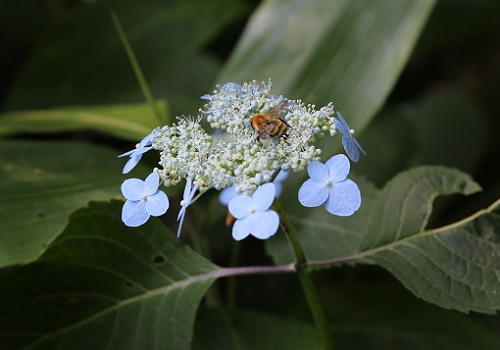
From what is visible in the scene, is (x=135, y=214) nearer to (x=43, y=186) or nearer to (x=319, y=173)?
(x=319, y=173)

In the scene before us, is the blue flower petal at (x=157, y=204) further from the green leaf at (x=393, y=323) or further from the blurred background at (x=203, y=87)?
the blurred background at (x=203, y=87)

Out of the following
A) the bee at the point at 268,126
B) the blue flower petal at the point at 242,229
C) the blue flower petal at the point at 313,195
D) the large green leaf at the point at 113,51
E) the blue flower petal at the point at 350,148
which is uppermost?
the large green leaf at the point at 113,51

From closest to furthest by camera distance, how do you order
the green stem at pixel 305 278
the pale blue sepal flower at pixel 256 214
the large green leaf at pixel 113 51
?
the pale blue sepal flower at pixel 256 214 → the green stem at pixel 305 278 → the large green leaf at pixel 113 51

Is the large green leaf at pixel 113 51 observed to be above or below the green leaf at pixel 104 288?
above

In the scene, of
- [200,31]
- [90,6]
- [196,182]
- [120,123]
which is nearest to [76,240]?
[196,182]

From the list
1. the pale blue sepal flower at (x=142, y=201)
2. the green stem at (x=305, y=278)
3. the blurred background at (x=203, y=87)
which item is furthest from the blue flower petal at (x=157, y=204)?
the blurred background at (x=203, y=87)

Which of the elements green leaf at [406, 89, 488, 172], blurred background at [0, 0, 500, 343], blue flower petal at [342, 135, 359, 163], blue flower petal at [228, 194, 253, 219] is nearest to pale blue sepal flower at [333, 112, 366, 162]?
blue flower petal at [342, 135, 359, 163]

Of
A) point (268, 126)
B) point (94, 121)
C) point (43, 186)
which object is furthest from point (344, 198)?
point (94, 121)
